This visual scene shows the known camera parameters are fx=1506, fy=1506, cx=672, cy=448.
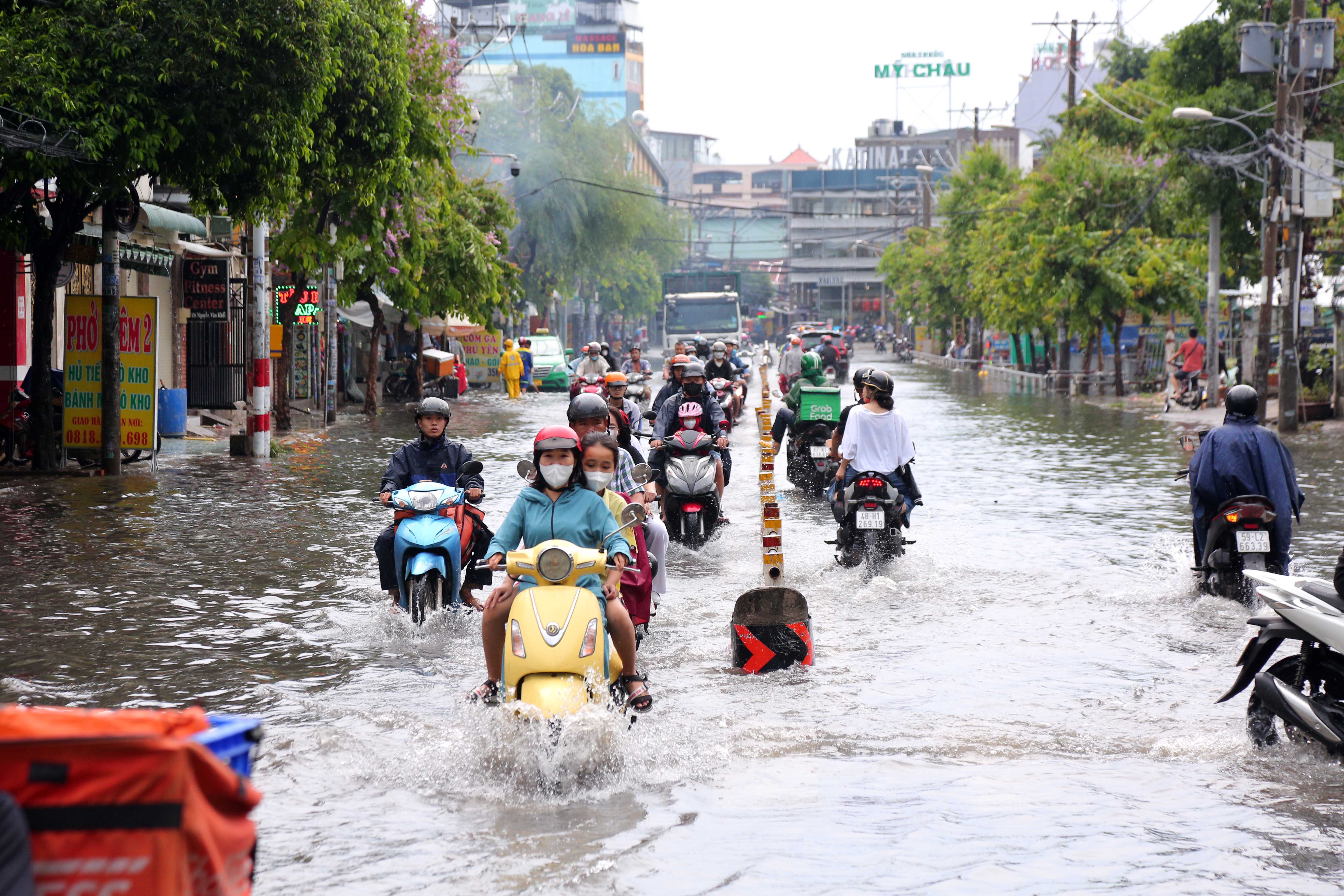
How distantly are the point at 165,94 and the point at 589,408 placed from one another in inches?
339

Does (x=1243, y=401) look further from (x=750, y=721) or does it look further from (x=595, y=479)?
(x=595, y=479)

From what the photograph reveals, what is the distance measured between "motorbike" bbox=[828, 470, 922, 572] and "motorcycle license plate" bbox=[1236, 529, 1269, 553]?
2.46 m

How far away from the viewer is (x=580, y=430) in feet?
28.5

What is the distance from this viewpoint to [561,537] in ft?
21.3

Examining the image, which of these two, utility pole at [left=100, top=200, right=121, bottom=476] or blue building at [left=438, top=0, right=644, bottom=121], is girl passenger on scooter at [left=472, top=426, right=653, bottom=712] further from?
blue building at [left=438, top=0, right=644, bottom=121]

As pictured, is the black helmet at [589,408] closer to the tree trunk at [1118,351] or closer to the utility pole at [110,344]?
the utility pole at [110,344]

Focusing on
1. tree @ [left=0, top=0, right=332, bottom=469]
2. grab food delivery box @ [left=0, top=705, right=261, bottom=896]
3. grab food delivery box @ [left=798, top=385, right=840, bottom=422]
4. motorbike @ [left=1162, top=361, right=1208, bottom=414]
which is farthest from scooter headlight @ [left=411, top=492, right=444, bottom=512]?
motorbike @ [left=1162, top=361, right=1208, bottom=414]

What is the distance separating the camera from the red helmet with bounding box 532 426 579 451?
648cm

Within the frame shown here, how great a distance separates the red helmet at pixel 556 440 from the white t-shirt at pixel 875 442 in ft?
16.0

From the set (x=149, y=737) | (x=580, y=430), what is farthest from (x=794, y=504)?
(x=149, y=737)

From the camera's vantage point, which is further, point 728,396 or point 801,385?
point 728,396

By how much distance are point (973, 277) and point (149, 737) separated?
191ft

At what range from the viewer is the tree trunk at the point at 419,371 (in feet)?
122

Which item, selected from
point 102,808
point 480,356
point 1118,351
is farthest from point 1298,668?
point 480,356
